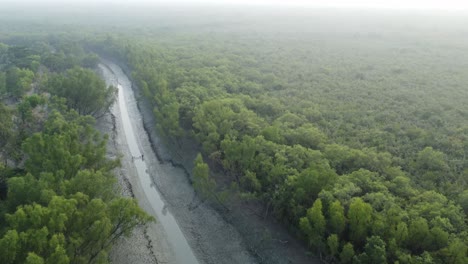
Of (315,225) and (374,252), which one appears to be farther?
(315,225)

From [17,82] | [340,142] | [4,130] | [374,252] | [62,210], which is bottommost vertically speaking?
[340,142]

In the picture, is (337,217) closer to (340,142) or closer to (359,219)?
(359,219)

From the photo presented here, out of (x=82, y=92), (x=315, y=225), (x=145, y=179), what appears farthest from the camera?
(x=82, y=92)

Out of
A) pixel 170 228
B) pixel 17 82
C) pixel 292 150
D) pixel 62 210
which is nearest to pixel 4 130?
pixel 62 210

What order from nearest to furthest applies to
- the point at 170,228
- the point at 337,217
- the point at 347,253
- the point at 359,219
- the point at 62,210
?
the point at 62,210 → the point at 347,253 → the point at 359,219 → the point at 337,217 → the point at 170,228

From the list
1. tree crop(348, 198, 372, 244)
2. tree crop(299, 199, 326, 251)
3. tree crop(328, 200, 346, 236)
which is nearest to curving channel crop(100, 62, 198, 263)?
tree crop(299, 199, 326, 251)

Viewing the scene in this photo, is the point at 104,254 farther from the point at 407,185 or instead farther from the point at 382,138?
the point at 382,138

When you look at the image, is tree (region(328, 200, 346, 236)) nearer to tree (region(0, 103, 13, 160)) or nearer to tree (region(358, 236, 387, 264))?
tree (region(358, 236, 387, 264))

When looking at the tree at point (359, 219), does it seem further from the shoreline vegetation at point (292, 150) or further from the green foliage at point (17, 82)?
the green foliage at point (17, 82)
